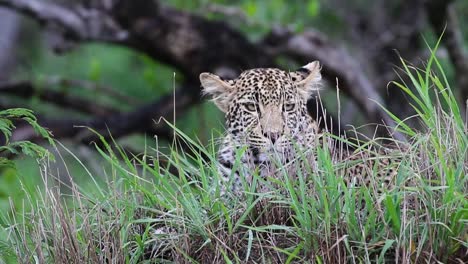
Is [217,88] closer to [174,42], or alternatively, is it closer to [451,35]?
[174,42]

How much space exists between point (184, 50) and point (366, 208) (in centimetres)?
823

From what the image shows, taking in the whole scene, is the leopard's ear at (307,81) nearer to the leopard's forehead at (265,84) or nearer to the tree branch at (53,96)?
the leopard's forehead at (265,84)

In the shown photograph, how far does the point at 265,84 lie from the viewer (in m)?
7.67

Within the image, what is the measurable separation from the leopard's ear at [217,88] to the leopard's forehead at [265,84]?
0.26ft

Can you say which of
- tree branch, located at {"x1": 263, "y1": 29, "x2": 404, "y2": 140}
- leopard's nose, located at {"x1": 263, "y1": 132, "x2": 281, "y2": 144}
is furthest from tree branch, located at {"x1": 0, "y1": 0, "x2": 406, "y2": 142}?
leopard's nose, located at {"x1": 263, "y1": 132, "x2": 281, "y2": 144}

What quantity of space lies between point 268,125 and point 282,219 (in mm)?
1322

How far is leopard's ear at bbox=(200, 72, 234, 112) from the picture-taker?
777 centimetres

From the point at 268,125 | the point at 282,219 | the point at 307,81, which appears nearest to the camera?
the point at 282,219

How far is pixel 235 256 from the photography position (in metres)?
5.66

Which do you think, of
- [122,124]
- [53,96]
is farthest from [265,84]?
[53,96]

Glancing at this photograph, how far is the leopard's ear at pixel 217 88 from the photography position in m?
7.77

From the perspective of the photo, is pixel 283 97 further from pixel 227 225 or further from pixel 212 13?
pixel 212 13

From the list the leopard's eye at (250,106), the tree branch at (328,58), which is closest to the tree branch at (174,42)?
the tree branch at (328,58)

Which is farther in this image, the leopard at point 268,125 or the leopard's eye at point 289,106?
the leopard's eye at point 289,106
